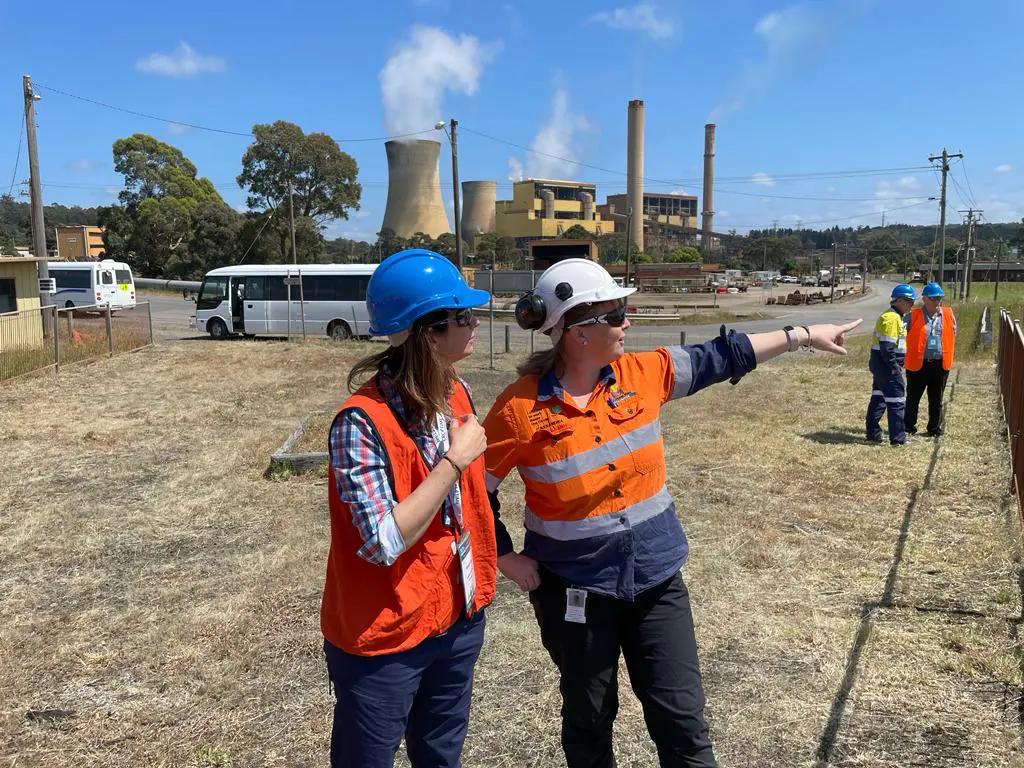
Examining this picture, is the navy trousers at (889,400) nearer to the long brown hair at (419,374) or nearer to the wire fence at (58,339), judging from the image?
the long brown hair at (419,374)

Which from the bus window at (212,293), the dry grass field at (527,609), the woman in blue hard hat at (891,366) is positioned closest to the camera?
the dry grass field at (527,609)

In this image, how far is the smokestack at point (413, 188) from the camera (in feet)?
246

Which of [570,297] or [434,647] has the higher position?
[570,297]

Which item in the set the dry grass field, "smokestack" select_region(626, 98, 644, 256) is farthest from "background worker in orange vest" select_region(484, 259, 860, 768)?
"smokestack" select_region(626, 98, 644, 256)

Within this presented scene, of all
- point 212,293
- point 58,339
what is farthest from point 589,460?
point 212,293

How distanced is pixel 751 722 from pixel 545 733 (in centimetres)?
86

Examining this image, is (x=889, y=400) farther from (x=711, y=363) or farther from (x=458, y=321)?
(x=458, y=321)

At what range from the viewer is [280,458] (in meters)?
7.01

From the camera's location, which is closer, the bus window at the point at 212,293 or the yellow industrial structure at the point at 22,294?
the yellow industrial structure at the point at 22,294

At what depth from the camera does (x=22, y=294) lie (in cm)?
1764

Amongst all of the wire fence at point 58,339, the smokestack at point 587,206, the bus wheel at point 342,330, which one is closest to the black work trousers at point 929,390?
the wire fence at point 58,339

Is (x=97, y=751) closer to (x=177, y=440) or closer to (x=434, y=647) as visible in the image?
(x=434, y=647)

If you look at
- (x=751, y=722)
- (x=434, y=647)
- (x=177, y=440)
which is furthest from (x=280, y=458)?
(x=434, y=647)

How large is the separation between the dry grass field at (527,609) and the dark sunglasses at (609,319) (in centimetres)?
176
